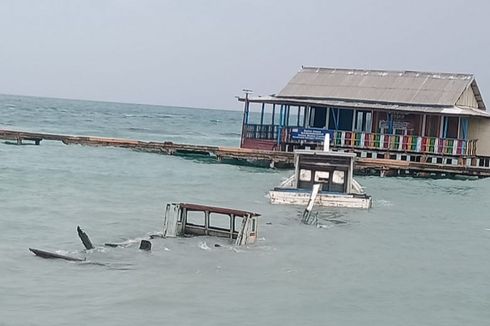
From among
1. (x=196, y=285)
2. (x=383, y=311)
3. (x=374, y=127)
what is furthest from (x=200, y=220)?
(x=374, y=127)

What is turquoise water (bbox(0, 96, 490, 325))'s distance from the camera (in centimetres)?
1273

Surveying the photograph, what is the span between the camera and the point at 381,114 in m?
40.0

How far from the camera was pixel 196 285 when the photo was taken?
14133mm

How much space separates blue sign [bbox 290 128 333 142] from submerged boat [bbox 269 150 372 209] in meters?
11.3

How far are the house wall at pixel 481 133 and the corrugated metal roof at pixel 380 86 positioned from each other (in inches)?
75.8

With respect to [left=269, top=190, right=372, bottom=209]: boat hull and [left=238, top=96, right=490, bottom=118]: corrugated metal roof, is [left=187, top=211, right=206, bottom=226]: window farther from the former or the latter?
[left=238, top=96, right=490, bottom=118]: corrugated metal roof

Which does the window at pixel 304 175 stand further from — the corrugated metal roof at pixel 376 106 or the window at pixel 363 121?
the window at pixel 363 121

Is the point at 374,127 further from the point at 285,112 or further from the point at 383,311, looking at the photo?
the point at 383,311

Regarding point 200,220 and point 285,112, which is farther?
point 285,112

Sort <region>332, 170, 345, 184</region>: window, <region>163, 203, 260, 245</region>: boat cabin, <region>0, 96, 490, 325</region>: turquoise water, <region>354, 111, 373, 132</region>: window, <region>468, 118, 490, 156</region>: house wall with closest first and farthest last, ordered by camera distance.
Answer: <region>0, 96, 490, 325</region>: turquoise water < <region>163, 203, 260, 245</region>: boat cabin < <region>332, 170, 345, 184</region>: window < <region>468, 118, 490, 156</region>: house wall < <region>354, 111, 373, 132</region>: window

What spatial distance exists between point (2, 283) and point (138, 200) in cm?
1253

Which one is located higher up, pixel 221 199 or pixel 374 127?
pixel 374 127

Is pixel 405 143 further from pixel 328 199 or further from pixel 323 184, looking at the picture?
pixel 328 199

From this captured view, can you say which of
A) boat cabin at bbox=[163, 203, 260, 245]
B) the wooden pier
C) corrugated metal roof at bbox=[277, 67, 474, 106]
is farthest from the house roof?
boat cabin at bbox=[163, 203, 260, 245]
